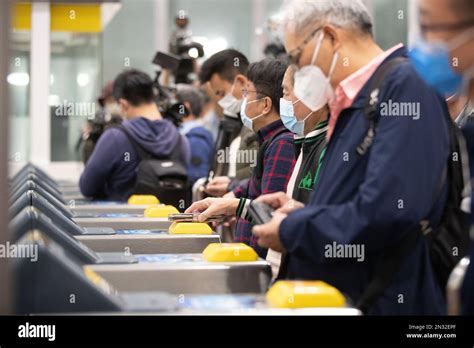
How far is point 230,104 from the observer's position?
402 centimetres

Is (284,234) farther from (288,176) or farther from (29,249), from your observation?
(288,176)

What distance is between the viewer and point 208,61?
4.20 m

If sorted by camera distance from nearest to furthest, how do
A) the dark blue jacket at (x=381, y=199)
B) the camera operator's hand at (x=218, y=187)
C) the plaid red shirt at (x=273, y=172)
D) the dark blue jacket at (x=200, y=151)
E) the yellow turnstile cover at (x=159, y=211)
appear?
the dark blue jacket at (x=381, y=199) → the plaid red shirt at (x=273, y=172) → the yellow turnstile cover at (x=159, y=211) → the camera operator's hand at (x=218, y=187) → the dark blue jacket at (x=200, y=151)

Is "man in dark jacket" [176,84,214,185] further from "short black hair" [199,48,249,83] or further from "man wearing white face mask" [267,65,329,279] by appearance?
"man wearing white face mask" [267,65,329,279]

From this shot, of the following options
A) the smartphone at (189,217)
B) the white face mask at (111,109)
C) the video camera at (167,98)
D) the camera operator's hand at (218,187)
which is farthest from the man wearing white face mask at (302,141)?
the white face mask at (111,109)

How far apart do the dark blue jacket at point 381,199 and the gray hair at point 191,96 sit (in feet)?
11.9

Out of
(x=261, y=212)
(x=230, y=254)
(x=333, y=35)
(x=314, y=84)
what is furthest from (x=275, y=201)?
(x=333, y=35)

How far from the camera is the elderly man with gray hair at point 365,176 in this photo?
1813mm

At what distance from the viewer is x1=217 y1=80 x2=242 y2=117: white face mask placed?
155 inches

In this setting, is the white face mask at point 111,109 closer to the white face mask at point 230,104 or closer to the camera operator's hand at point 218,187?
the white face mask at point 230,104

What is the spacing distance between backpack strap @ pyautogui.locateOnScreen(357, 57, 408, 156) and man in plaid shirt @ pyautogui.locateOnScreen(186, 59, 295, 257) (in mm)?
684

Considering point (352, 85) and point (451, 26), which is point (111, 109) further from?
point (451, 26)
